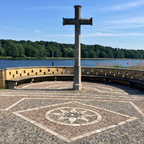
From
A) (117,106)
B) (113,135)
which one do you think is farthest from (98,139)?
(117,106)

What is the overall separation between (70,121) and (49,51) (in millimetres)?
93433

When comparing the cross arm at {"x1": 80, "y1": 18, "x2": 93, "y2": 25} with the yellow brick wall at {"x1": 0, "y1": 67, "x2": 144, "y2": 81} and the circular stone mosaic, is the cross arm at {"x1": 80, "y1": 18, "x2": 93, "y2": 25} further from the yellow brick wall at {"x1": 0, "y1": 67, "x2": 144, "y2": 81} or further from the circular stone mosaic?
the circular stone mosaic

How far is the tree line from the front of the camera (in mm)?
83188

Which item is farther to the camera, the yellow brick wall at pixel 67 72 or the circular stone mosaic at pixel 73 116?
the yellow brick wall at pixel 67 72

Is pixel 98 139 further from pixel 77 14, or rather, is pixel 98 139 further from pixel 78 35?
pixel 77 14

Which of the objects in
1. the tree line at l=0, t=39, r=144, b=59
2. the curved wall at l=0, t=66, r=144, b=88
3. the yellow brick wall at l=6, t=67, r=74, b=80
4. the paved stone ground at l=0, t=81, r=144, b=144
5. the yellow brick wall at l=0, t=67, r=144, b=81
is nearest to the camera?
the paved stone ground at l=0, t=81, r=144, b=144

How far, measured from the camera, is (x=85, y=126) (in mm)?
5254

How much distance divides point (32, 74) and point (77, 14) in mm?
6672

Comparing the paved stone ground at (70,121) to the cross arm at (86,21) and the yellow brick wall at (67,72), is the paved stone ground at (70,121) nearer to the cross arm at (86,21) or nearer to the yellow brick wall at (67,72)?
the cross arm at (86,21)

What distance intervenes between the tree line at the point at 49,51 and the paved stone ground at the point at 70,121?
76.1 m

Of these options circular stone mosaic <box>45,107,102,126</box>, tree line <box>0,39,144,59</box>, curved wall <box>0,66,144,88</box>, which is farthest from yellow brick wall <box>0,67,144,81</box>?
tree line <box>0,39,144,59</box>

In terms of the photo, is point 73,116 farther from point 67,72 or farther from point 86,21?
point 67,72

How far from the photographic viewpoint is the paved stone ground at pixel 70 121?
14.6 ft

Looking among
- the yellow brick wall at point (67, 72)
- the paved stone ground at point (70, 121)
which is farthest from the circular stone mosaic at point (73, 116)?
the yellow brick wall at point (67, 72)
